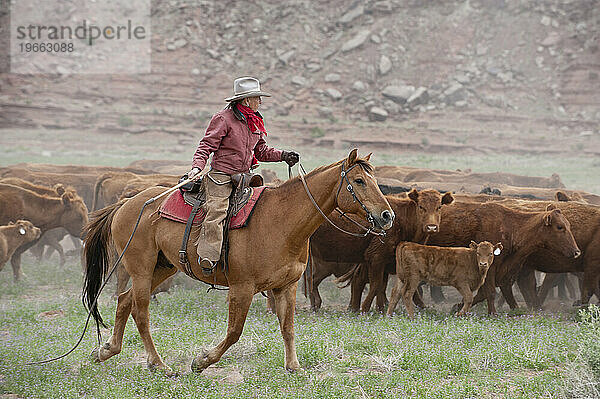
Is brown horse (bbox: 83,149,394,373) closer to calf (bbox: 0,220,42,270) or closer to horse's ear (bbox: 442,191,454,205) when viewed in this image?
horse's ear (bbox: 442,191,454,205)

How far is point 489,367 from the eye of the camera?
703cm

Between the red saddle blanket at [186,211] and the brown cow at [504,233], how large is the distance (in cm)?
517

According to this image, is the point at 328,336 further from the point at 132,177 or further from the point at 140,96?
the point at 140,96

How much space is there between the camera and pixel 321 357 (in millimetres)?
7250

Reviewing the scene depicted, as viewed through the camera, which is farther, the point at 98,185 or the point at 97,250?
the point at 98,185

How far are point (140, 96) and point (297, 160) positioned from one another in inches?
1684

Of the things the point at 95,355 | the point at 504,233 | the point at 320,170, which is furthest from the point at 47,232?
the point at 320,170

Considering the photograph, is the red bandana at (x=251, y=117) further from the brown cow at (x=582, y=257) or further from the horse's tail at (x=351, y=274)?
the brown cow at (x=582, y=257)

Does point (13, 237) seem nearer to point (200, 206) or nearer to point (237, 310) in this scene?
point (200, 206)

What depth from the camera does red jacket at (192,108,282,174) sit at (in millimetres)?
6754

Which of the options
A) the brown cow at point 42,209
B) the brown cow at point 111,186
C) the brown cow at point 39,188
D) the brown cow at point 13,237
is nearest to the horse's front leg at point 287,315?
the brown cow at point 13,237

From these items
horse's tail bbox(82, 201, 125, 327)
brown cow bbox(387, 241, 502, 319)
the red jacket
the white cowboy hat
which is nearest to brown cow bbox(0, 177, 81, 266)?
horse's tail bbox(82, 201, 125, 327)

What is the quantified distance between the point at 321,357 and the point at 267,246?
150 centimetres

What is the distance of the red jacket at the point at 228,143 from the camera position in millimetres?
6754
